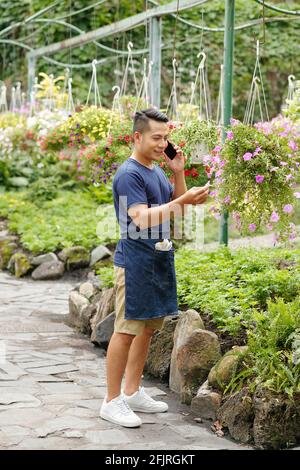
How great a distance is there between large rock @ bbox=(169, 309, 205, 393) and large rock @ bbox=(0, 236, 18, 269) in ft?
15.8

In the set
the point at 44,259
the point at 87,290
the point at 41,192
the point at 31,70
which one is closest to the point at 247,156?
the point at 87,290

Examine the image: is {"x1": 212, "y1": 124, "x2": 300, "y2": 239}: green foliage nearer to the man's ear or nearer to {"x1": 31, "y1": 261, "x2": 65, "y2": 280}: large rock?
the man's ear

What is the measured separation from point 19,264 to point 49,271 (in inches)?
16.2

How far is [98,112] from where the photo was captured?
9.23 m

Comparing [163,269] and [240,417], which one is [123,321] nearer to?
[163,269]

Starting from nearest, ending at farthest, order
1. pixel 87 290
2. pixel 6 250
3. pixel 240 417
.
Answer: pixel 240 417 → pixel 87 290 → pixel 6 250

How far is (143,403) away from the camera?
14.8 ft

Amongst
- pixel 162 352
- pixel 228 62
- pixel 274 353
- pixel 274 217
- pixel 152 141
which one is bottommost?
pixel 162 352

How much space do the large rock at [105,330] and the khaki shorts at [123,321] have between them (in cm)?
151

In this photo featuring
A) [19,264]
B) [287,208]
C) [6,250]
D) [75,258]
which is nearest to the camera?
[287,208]

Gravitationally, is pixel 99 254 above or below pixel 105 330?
above

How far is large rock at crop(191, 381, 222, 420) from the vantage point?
4.41 meters
